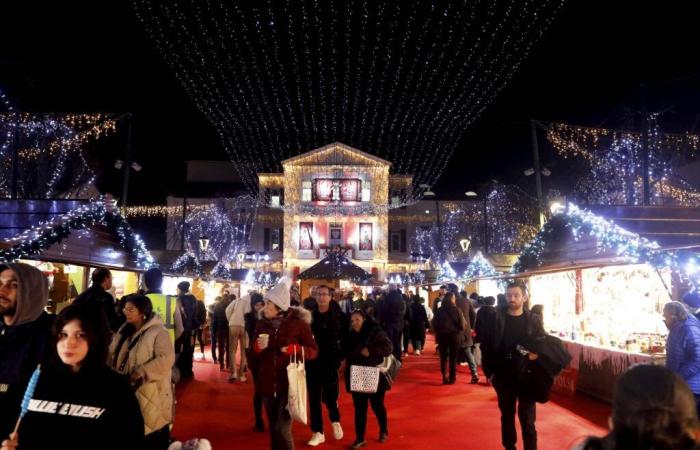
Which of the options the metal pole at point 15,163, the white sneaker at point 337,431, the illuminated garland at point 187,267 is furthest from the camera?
the illuminated garland at point 187,267

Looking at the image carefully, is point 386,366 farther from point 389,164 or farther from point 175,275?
point 389,164

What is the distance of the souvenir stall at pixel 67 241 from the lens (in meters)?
7.72

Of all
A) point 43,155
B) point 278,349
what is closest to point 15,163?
point 43,155

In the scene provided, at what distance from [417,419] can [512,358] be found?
9.47ft

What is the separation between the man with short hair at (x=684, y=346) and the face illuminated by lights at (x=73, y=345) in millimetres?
4737

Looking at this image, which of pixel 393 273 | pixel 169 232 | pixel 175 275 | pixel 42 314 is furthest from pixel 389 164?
pixel 42 314

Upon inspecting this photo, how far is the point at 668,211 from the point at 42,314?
9097mm

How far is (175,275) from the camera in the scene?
651 inches

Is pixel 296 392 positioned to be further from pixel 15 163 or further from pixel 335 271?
pixel 335 271

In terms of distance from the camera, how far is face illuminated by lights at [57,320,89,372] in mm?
2363

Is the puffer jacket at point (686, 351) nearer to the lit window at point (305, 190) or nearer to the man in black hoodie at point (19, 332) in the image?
the man in black hoodie at point (19, 332)

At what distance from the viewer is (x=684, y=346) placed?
16.9 ft

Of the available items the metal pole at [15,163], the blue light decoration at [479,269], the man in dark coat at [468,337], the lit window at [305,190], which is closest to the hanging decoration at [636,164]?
the blue light decoration at [479,269]

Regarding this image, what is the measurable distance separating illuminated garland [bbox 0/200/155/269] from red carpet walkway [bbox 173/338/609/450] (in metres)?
2.96
